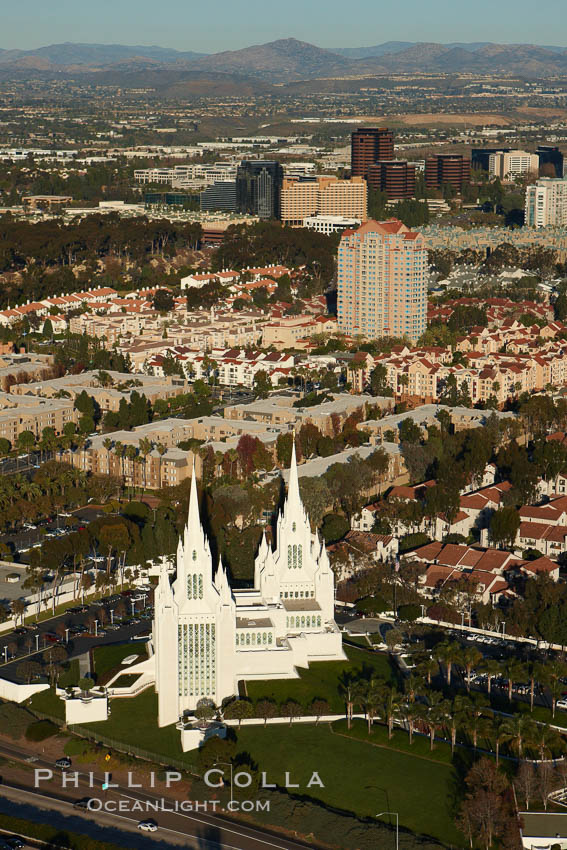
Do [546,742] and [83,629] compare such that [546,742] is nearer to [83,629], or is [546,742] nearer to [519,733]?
[519,733]

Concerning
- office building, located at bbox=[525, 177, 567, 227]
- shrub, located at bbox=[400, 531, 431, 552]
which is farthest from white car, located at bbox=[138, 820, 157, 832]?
office building, located at bbox=[525, 177, 567, 227]

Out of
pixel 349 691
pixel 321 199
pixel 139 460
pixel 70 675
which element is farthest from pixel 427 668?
pixel 321 199

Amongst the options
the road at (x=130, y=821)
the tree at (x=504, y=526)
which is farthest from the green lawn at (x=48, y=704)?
the tree at (x=504, y=526)

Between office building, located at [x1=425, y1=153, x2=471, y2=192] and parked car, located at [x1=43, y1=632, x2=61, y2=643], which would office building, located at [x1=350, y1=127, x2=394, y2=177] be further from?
parked car, located at [x1=43, y1=632, x2=61, y2=643]

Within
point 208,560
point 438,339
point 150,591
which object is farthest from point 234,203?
point 208,560

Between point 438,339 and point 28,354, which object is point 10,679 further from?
point 438,339

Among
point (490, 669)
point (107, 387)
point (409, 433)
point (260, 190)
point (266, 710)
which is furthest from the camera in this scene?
point (260, 190)
